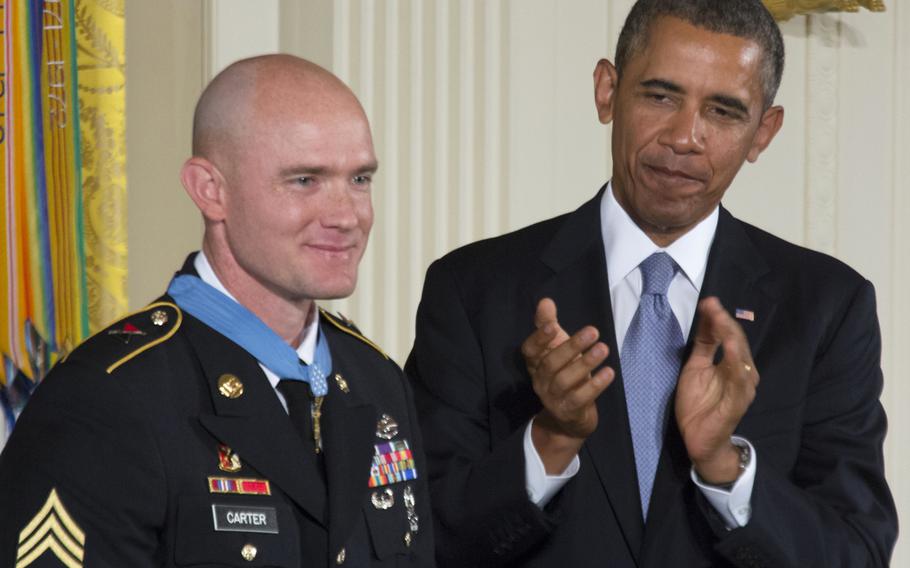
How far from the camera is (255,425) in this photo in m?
1.99

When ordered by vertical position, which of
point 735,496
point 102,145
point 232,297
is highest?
point 102,145

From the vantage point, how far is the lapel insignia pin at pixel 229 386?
6.54 ft

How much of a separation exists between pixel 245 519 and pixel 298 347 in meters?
0.25

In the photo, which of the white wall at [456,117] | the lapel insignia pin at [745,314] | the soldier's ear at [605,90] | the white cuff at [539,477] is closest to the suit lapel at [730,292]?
the lapel insignia pin at [745,314]

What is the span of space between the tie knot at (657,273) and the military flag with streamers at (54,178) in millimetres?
1437

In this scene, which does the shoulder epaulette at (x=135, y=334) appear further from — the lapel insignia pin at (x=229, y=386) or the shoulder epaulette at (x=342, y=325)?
the shoulder epaulette at (x=342, y=325)

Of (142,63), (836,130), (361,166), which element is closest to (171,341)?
(361,166)

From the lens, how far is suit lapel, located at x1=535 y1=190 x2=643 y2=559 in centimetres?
242

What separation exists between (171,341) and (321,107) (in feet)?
1.12

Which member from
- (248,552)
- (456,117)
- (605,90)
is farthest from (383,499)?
(456,117)

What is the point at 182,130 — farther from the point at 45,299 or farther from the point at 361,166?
the point at 361,166

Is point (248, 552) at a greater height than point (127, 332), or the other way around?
point (127, 332)

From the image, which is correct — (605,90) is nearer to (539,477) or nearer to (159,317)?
(539,477)

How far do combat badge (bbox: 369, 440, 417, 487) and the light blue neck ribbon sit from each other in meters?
0.18
